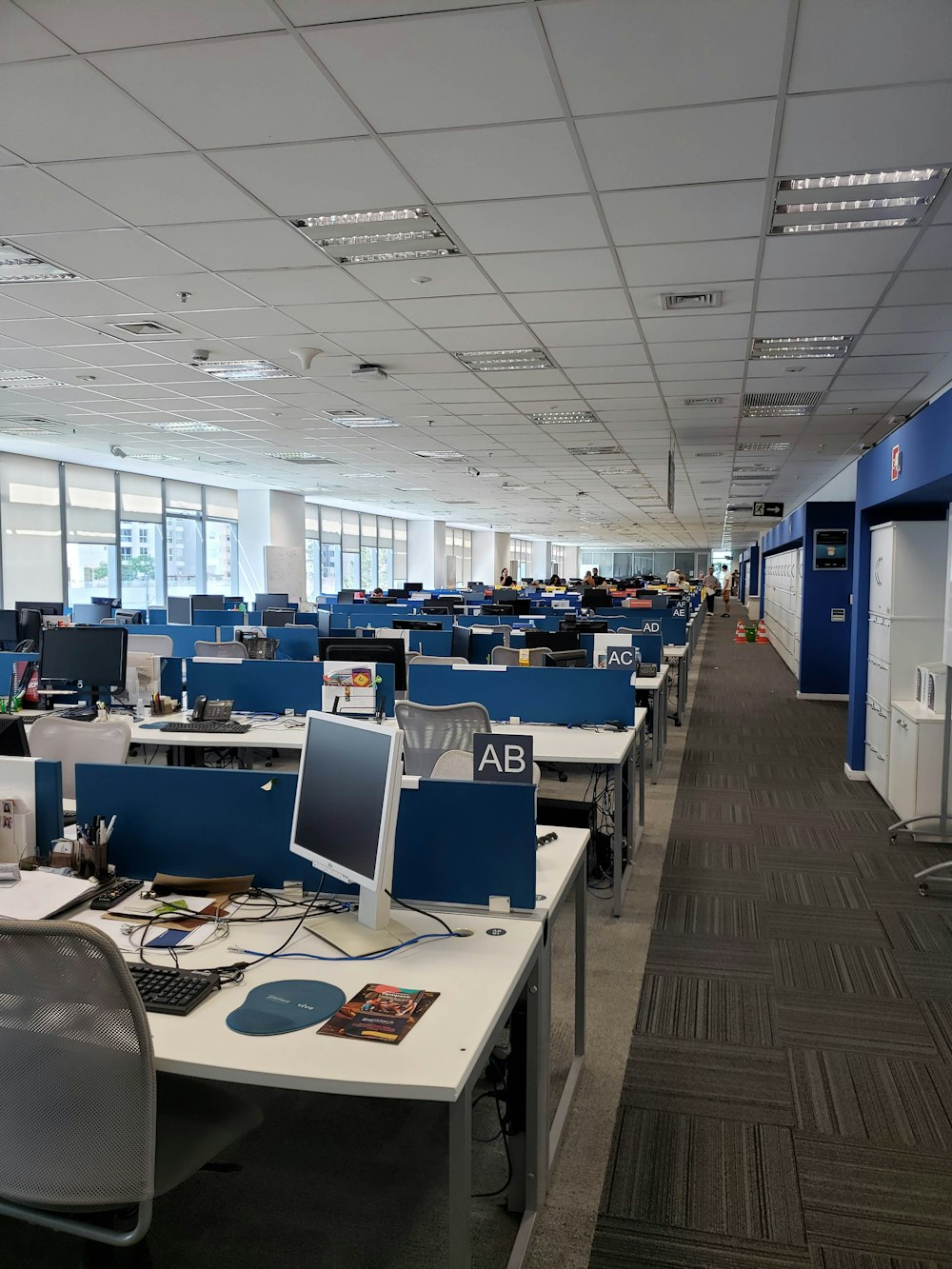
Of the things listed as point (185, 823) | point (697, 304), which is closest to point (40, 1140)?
point (185, 823)

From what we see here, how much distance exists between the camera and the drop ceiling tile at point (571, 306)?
5218mm

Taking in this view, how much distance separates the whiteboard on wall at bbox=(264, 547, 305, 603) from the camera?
16.5m

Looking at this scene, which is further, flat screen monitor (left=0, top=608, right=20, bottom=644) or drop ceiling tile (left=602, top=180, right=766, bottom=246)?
flat screen monitor (left=0, top=608, right=20, bottom=644)

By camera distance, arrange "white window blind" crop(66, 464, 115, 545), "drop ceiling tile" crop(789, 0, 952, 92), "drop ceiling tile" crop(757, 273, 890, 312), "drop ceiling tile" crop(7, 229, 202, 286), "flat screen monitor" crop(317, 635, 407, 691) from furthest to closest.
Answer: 1. "white window blind" crop(66, 464, 115, 545)
2. "flat screen monitor" crop(317, 635, 407, 691)
3. "drop ceiling tile" crop(757, 273, 890, 312)
4. "drop ceiling tile" crop(7, 229, 202, 286)
5. "drop ceiling tile" crop(789, 0, 952, 92)

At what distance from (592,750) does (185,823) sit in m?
2.32

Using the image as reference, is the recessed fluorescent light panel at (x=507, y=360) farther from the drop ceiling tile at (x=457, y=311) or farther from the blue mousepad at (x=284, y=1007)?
the blue mousepad at (x=284, y=1007)

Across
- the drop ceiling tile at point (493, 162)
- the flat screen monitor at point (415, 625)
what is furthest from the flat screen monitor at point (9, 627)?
the drop ceiling tile at point (493, 162)

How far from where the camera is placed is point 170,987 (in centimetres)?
189

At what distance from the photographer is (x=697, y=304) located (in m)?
5.33

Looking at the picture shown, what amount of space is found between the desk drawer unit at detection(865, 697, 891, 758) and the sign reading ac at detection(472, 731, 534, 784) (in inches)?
164

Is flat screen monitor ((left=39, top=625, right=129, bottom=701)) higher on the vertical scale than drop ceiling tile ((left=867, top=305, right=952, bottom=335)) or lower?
lower

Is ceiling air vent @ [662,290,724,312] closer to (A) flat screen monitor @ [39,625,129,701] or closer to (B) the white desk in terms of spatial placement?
(A) flat screen monitor @ [39,625,129,701]

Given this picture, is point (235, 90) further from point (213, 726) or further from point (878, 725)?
point (878, 725)

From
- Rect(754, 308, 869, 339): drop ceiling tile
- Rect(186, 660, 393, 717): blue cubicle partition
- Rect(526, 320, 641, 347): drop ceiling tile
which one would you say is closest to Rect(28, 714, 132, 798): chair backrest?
Rect(186, 660, 393, 717): blue cubicle partition
